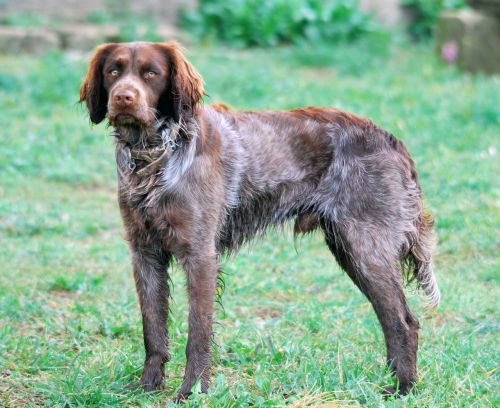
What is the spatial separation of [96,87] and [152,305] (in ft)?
3.62

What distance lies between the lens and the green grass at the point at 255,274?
4.69 meters

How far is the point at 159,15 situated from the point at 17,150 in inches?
207

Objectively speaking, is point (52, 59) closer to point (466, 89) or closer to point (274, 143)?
point (466, 89)

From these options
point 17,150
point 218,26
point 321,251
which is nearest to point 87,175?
point 17,150

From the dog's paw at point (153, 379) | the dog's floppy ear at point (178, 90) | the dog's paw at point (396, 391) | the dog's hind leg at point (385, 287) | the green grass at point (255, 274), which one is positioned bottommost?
the green grass at point (255, 274)

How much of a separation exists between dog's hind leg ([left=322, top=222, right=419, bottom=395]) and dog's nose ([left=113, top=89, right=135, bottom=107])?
126cm

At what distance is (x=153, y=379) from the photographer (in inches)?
185

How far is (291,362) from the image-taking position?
4.93m

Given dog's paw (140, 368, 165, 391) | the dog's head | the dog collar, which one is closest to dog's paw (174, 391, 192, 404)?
dog's paw (140, 368, 165, 391)

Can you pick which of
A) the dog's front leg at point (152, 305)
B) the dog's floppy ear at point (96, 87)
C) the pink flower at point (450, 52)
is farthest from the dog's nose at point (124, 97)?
the pink flower at point (450, 52)

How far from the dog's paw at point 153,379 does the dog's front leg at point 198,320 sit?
0.62 ft

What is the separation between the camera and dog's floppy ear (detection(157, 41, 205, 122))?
4633mm

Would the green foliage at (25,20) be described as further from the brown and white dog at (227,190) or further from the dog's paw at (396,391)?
the dog's paw at (396,391)

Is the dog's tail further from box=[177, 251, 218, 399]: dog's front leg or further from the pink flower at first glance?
the pink flower
